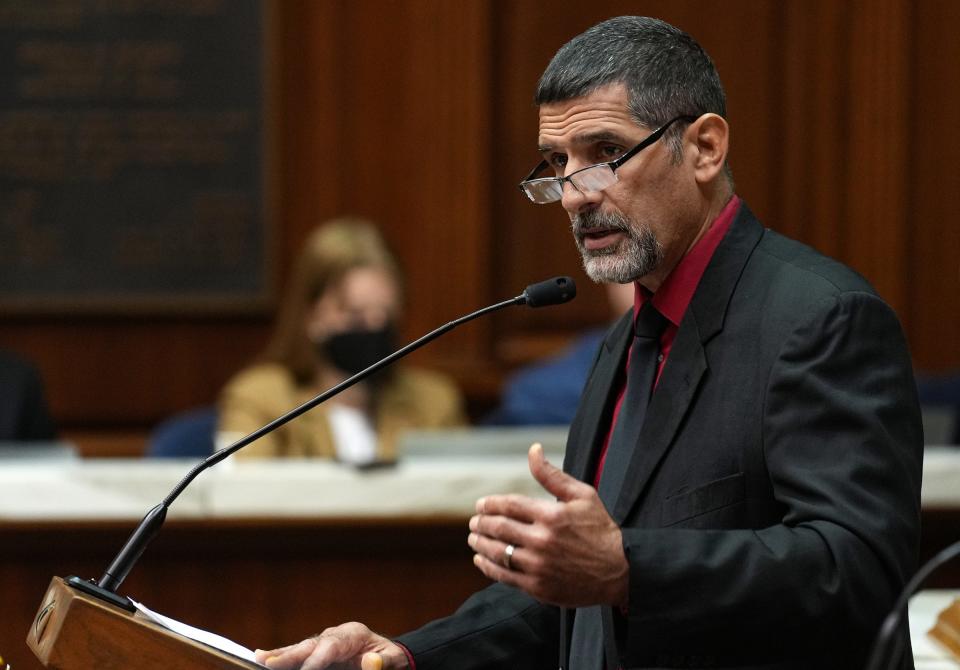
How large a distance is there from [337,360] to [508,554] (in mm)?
2462

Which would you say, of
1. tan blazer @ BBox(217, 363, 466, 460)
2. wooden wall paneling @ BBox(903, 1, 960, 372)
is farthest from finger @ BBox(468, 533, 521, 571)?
wooden wall paneling @ BBox(903, 1, 960, 372)

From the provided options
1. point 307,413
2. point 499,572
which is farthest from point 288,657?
point 307,413

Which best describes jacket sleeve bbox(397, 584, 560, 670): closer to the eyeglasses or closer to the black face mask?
the eyeglasses

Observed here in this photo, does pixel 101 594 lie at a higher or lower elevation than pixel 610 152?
lower

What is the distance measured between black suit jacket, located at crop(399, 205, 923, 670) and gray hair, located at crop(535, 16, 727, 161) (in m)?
0.16

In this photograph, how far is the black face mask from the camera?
12.6 feet

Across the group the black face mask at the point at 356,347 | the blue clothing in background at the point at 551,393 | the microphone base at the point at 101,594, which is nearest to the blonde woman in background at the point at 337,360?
the black face mask at the point at 356,347

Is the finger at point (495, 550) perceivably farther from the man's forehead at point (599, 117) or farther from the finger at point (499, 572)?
the man's forehead at point (599, 117)

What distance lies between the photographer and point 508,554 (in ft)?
4.70

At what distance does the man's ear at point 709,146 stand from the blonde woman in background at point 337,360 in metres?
2.07

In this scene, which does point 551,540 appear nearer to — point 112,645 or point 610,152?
point 112,645

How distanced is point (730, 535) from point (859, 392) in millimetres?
212

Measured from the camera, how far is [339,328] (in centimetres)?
389

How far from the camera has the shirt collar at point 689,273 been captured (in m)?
1.84
